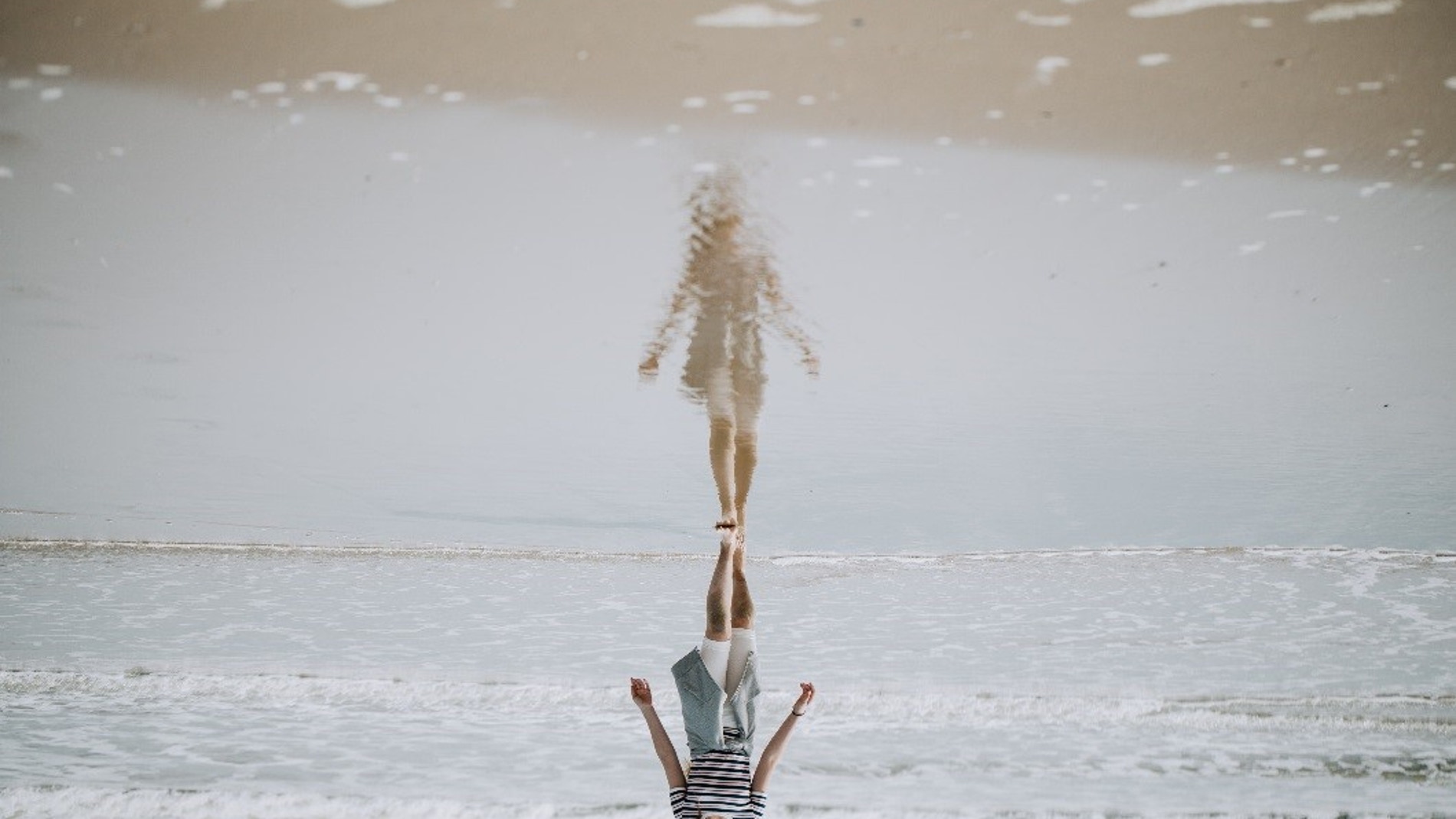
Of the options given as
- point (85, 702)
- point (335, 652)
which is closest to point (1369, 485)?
point (335, 652)

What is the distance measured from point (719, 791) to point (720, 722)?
149mm

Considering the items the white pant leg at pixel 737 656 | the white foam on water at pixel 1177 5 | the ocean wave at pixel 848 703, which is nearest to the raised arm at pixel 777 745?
the white pant leg at pixel 737 656

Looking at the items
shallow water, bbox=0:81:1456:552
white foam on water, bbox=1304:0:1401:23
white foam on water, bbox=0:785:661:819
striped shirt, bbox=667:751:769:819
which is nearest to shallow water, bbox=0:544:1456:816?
white foam on water, bbox=0:785:661:819

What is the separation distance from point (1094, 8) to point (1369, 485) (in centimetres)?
Answer: 350

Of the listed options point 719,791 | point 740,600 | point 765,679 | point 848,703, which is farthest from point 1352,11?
point 765,679

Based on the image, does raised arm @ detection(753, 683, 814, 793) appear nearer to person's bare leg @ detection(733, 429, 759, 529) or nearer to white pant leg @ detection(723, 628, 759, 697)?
white pant leg @ detection(723, 628, 759, 697)

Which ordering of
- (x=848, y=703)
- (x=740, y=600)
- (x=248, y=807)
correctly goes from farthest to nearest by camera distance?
(x=848, y=703) → (x=248, y=807) → (x=740, y=600)

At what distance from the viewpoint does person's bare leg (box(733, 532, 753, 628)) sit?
2.63 metres

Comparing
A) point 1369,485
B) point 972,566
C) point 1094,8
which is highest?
point 1094,8

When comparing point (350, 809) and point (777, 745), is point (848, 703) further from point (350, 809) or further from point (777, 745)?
point (777, 745)

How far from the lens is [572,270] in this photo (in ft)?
12.3

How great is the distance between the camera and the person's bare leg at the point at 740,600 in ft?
8.62

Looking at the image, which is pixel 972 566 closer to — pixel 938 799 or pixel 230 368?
pixel 938 799

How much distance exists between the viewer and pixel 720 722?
2.47 meters
